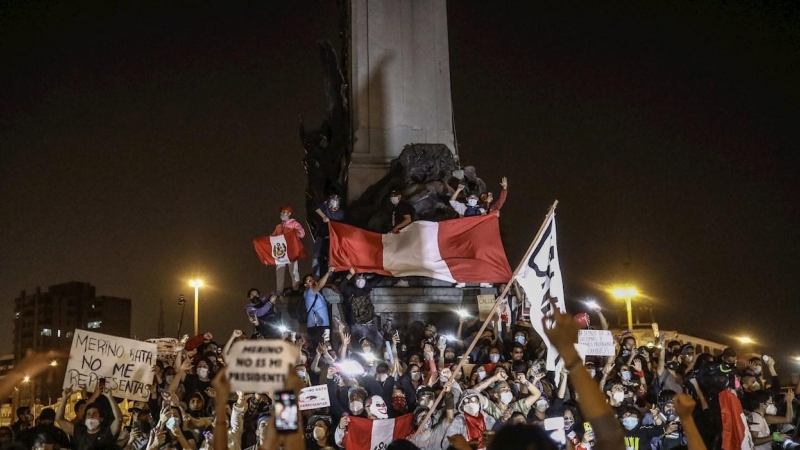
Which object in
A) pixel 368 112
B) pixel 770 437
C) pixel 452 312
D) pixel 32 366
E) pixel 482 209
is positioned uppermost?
pixel 368 112

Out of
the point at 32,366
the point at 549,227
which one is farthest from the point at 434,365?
the point at 32,366

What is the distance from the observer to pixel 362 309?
1683 centimetres

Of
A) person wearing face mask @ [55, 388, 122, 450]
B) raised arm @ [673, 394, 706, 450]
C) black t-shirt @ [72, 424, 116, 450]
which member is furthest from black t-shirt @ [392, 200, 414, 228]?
raised arm @ [673, 394, 706, 450]

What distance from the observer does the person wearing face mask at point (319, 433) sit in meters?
11.0

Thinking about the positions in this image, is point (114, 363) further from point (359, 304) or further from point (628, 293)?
point (628, 293)

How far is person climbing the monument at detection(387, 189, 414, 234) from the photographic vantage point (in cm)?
1767

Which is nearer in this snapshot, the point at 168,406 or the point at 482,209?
the point at 168,406

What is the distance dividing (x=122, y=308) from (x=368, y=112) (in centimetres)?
11028

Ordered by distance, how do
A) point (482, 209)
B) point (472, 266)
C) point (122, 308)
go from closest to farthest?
1. point (472, 266)
2. point (482, 209)
3. point (122, 308)

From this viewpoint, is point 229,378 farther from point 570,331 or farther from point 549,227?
point 549,227

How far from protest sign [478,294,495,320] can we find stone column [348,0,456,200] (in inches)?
163

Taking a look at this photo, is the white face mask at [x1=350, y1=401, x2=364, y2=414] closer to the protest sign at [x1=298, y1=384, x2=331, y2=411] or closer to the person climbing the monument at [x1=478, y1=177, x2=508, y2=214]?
the protest sign at [x1=298, y1=384, x2=331, y2=411]

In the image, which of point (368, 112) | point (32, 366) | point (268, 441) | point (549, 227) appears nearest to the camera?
point (268, 441)

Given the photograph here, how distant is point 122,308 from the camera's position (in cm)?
12306
